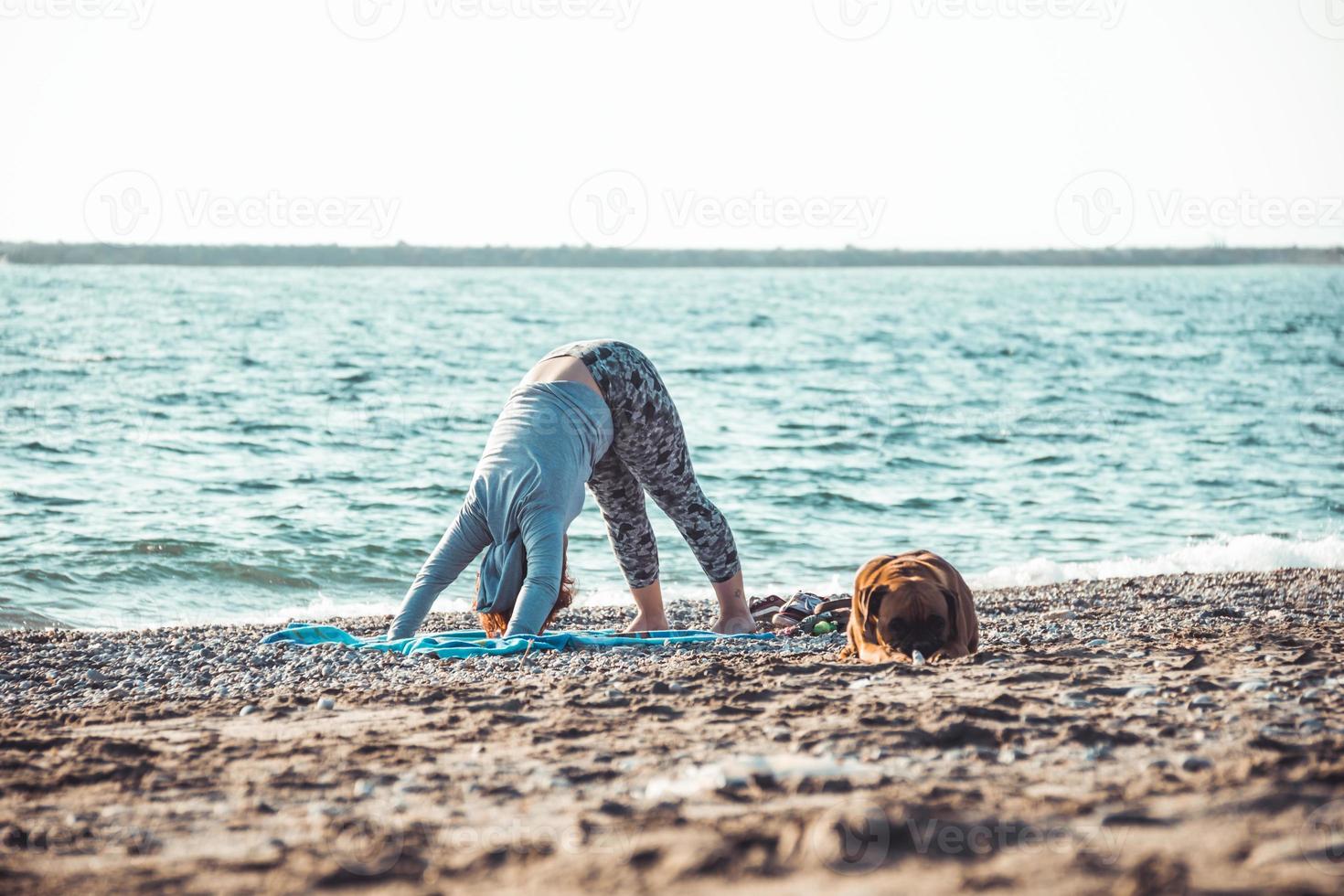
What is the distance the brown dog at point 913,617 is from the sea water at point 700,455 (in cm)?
362

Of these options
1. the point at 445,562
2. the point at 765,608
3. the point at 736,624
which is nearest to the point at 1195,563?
the point at 765,608

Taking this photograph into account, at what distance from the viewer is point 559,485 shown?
508 centimetres

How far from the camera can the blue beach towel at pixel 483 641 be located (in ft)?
16.7

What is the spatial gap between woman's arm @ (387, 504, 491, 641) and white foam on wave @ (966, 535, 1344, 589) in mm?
4614

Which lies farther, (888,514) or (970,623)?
(888,514)

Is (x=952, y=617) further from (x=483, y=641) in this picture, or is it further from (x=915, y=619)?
(x=483, y=641)

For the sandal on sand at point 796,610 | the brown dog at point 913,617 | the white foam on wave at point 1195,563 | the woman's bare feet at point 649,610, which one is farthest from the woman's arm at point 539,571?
the white foam on wave at point 1195,563

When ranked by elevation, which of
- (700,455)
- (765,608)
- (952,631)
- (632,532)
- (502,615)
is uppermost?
(632,532)

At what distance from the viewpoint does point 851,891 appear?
82.5 inches

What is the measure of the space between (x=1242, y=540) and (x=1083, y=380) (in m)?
14.3

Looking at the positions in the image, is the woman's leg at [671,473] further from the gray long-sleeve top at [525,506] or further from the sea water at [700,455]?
the sea water at [700,455]

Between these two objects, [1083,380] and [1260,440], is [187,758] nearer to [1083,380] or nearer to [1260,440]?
[1260,440]

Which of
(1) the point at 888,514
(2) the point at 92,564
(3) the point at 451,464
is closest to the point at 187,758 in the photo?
(2) the point at 92,564

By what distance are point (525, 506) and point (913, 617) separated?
65.5 inches
